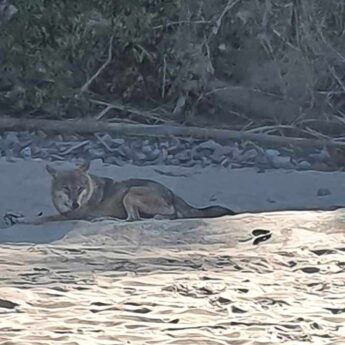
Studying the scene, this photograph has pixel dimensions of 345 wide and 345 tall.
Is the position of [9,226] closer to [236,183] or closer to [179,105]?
[236,183]

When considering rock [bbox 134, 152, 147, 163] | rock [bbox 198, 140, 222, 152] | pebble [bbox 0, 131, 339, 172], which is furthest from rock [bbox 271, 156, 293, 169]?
rock [bbox 134, 152, 147, 163]

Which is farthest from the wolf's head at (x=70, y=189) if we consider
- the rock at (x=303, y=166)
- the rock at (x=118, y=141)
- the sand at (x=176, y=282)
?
the rock at (x=303, y=166)

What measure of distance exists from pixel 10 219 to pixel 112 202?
0.63 m

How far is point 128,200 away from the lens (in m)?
6.93

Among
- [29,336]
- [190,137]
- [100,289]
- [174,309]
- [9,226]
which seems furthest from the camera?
[190,137]

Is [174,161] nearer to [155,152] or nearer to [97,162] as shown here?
[155,152]

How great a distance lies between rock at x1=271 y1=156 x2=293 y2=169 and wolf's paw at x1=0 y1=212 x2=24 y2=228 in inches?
103

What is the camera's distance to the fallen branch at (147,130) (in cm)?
959

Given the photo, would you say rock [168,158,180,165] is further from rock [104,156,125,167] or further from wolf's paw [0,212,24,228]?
wolf's paw [0,212,24,228]


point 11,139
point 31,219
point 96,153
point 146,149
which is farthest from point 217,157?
point 31,219

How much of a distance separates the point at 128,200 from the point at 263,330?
3.22 metres

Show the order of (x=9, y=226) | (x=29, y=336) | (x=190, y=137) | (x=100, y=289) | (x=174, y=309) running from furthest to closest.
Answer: (x=190, y=137) < (x=9, y=226) < (x=100, y=289) < (x=174, y=309) < (x=29, y=336)

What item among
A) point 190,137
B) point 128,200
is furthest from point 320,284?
point 190,137

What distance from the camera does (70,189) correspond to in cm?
711
